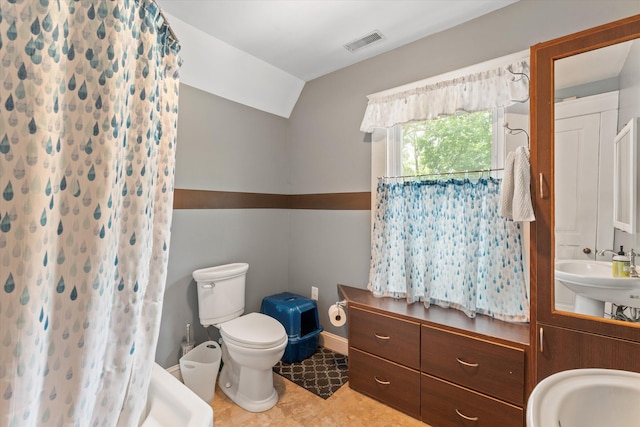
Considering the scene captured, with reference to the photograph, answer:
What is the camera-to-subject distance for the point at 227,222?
2436mm

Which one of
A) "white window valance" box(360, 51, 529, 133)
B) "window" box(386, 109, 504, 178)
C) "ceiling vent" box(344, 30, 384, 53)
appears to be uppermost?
"ceiling vent" box(344, 30, 384, 53)

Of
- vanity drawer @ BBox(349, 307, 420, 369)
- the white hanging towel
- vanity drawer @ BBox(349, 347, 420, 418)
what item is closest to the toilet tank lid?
vanity drawer @ BBox(349, 307, 420, 369)

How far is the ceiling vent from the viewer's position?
6.73ft

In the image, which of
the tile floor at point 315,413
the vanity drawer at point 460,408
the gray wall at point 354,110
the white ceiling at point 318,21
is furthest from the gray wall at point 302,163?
the vanity drawer at point 460,408

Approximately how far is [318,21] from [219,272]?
190cm

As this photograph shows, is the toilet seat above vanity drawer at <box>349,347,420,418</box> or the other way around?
above

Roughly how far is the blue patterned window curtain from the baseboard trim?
615 millimetres

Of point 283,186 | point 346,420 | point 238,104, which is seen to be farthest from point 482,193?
point 238,104

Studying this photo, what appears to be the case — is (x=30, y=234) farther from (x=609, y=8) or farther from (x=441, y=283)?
(x=609, y=8)

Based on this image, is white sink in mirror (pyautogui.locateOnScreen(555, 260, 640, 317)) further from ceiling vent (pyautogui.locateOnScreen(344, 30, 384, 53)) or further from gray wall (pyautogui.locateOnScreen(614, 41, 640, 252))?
ceiling vent (pyautogui.locateOnScreen(344, 30, 384, 53))

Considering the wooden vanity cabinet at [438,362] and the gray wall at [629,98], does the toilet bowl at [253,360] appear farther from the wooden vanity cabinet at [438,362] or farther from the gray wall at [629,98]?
the gray wall at [629,98]

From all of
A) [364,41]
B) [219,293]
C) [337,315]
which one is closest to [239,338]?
[219,293]

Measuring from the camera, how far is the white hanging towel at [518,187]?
137 cm

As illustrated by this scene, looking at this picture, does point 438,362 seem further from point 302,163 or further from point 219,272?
point 302,163
